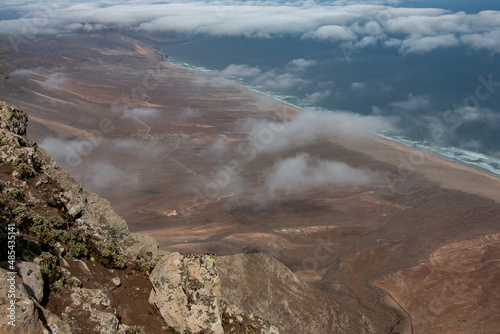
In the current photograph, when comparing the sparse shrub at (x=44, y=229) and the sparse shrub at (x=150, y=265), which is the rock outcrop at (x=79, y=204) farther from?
the sparse shrub at (x=44, y=229)

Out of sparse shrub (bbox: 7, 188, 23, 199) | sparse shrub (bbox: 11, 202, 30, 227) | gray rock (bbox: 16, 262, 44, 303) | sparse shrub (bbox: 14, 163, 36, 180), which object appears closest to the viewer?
gray rock (bbox: 16, 262, 44, 303)

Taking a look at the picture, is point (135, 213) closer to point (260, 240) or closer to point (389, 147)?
point (260, 240)

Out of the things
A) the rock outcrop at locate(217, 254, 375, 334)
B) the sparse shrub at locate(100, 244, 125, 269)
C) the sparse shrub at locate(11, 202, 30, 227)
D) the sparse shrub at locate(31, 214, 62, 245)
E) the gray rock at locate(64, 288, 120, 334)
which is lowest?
the rock outcrop at locate(217, 254, 375, 334)

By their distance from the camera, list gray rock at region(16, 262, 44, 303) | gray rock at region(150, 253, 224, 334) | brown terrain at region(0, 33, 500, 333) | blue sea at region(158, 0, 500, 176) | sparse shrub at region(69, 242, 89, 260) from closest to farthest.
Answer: gray rock at region(16, 262, 44, 303), gray rock at region(150, 253, 224, 334), sparse shrub at region(69, 242, 89, 260), brown terrain at region(0, 33, 500, 333), blue sea at region(158, 0, 500, 176)

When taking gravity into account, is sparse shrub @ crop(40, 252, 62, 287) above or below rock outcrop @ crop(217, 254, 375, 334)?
above

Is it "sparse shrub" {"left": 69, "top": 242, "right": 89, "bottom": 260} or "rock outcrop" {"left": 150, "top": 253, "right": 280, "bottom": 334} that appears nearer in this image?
"rock outcrop" {"left": 150, "top": 253, "right": 280, "bottom": 334}

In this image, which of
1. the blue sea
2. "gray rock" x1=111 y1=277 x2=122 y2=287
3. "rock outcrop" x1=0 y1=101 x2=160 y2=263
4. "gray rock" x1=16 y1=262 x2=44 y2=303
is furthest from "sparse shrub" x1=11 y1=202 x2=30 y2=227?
the blue sea

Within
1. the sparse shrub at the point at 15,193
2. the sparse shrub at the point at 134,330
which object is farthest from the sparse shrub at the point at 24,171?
the sparse shrub at the point at 134,330

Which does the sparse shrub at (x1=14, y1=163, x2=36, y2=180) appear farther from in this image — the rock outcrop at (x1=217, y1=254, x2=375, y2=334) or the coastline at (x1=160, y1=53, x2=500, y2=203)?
the coastline at (x1=160, y1=53, x2=500, y2=203)
